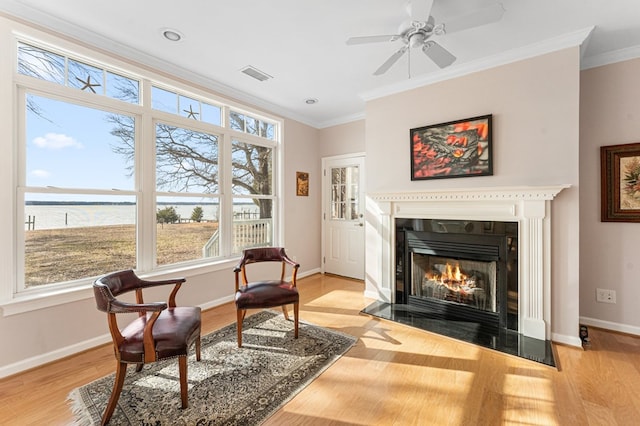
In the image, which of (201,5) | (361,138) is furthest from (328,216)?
(201,5)

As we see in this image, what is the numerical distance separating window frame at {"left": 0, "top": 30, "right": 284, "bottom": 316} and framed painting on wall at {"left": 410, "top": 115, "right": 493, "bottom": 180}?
2.14 meters

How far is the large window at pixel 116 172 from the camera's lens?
7.47 feet

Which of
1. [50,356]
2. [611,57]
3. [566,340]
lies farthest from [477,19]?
[50,356]

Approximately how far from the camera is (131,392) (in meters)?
1.86

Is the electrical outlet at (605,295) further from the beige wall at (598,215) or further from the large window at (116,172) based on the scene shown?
the large window at (116,172)

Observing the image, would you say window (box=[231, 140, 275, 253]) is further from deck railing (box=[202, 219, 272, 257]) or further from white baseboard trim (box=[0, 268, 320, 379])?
white baseboard trim (box=[0, 268, 320, 379])

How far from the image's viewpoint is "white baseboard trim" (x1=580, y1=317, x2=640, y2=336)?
2652 mm

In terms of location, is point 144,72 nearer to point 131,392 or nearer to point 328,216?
point 131,392

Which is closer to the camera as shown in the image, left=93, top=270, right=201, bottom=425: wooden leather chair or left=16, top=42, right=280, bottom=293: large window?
left=93, top=270, right=201, bottom=425: wooden leather chair

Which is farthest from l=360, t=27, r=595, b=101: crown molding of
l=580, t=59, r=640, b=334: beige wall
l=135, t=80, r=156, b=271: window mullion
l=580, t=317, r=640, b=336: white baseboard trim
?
l=580, t=317, r=640, b=336: white baseboard trim

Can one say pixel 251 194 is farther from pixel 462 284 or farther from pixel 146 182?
pixel 462 284

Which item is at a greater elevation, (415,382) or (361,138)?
(361,138)

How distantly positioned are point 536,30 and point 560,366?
2.79 meters

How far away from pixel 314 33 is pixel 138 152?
83.4 inches
